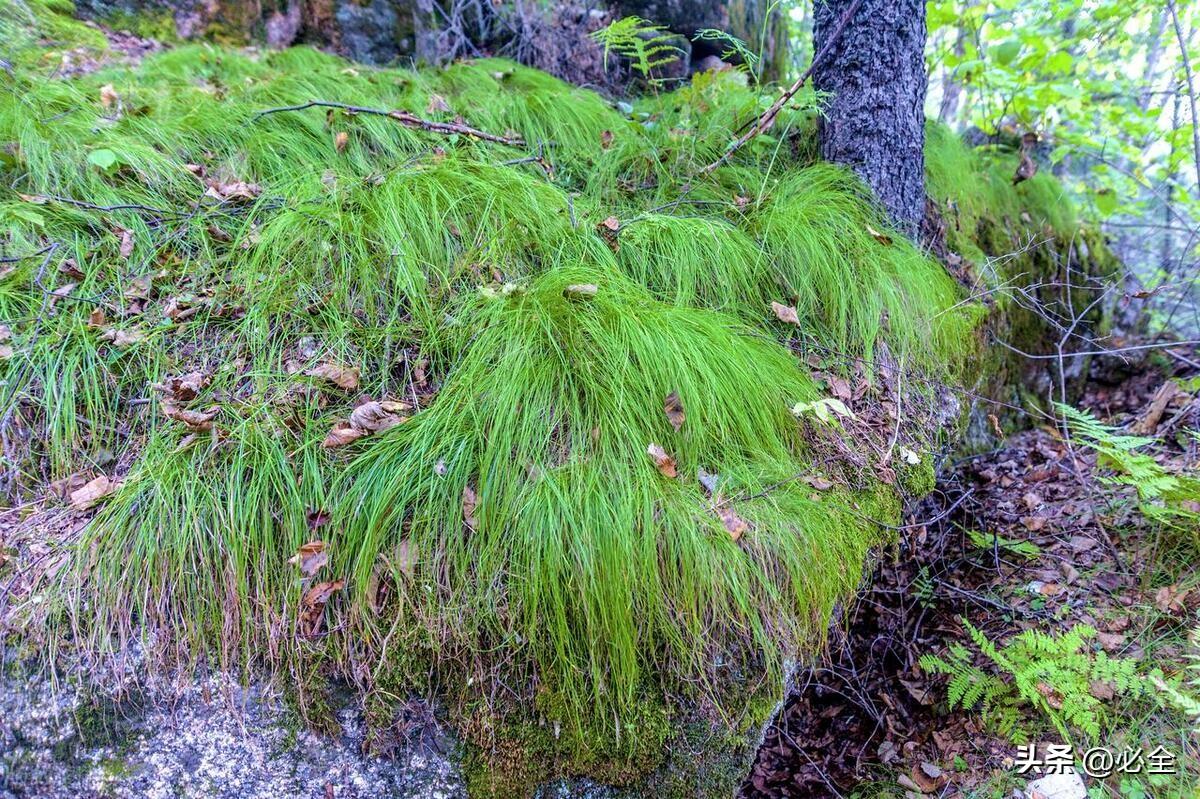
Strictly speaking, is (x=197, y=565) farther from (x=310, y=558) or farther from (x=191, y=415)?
(x=191, y=415)

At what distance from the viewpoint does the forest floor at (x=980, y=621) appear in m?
1.86

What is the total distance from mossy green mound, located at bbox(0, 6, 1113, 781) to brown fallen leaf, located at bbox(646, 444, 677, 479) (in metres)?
0.04

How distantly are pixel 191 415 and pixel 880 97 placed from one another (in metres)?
3.33

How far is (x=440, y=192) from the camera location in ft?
8.02

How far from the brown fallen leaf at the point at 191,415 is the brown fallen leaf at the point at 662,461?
57.4 inches

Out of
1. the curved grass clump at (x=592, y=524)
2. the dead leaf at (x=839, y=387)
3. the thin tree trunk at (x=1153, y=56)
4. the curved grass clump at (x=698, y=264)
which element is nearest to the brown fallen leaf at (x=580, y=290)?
the curved grass clump at (x=592, y=524)

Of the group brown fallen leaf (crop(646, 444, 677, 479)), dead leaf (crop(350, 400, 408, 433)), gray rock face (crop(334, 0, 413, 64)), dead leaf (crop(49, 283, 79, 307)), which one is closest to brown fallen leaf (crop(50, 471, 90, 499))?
dead leaf (crop(49, 283, 79, 307))

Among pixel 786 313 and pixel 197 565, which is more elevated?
pixel 786 313

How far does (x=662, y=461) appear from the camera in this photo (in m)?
1.81

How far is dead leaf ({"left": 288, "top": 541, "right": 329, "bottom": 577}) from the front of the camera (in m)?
1.59

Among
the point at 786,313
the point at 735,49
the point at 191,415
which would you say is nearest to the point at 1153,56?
the point at 735,49

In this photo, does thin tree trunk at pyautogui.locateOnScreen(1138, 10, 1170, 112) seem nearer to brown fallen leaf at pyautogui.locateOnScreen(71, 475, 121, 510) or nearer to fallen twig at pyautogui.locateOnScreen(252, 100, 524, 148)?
fallen twig at pyautogui.locateOnScreen(252, 100, 524, 148)

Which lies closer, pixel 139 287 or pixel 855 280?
pixel 139 287

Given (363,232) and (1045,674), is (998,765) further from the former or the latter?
(363,232)
